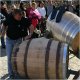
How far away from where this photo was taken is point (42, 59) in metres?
6.26

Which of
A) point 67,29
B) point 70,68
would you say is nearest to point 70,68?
point 70,68

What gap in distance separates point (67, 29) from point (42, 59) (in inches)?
45.4

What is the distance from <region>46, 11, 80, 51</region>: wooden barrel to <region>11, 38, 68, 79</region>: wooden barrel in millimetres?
486

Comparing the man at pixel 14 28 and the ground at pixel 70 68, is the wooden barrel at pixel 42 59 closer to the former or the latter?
the ground at pixel 70 68

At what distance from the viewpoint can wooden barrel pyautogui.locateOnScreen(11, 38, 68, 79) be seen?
246 inches

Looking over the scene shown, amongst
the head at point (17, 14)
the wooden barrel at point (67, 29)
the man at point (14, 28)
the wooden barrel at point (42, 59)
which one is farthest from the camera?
the man at point (14, 28)

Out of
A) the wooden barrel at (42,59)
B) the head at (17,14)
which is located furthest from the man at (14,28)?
the wooden barrel at (42,59)

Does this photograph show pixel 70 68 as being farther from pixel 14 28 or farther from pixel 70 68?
pixel 14 28

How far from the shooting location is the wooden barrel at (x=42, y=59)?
20.5ft

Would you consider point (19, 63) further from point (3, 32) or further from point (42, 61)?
point (3, 32)

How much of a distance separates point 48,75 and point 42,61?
293 mm

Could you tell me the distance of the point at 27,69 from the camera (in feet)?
20.9

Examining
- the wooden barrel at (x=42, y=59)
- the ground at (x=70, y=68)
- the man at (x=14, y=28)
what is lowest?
the ground at (x=70, y=68)

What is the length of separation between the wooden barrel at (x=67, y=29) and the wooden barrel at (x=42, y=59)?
49 centimetres
